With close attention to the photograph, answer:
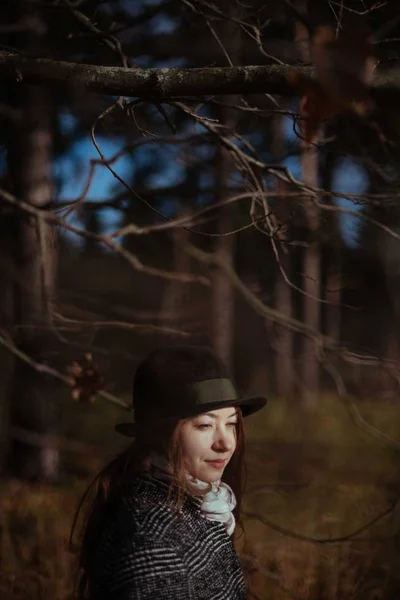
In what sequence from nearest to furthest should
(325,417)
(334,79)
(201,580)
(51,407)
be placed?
(334,79)
(201,580)
(51,407)
(325,417)

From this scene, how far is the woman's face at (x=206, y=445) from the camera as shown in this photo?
7.37 ft

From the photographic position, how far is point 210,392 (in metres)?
2.25

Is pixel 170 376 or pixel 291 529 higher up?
pixel 170 376

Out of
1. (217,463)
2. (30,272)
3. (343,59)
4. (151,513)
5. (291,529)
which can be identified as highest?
(30,272)

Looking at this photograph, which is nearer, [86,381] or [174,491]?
[174,491]

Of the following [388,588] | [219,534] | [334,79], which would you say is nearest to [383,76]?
[334,79]

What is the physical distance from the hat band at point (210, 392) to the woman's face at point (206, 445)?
0.04 m

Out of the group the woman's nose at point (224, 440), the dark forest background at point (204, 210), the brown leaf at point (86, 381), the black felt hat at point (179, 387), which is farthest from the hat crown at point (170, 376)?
the brown leaf at point (86, 381)

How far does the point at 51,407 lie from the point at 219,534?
14.7 feet

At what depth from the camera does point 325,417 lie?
1107 centimetres

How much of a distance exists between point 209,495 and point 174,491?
0.38ft

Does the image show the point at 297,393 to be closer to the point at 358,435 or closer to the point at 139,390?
the point at 358,435

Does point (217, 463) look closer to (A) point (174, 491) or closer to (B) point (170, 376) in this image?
(A) point (174, 491)

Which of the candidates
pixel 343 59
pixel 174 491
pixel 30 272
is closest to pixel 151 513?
pixel 174 491
